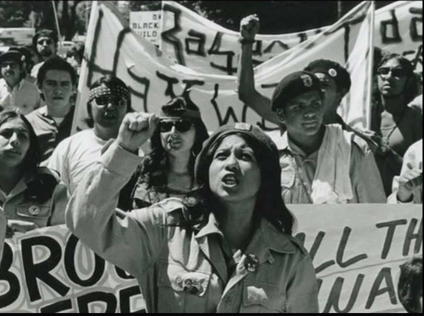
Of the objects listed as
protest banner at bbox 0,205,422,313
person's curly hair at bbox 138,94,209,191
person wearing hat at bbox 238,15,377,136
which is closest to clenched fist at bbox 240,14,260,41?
person wearing hat at bbox 238,15,377,136

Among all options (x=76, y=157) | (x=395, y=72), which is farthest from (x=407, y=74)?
(x=76, y=157)

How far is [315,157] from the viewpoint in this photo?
477 cm

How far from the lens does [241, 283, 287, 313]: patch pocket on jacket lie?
2.99 meters

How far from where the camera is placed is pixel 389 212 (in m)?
4.68

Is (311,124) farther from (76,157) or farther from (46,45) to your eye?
(46,45)

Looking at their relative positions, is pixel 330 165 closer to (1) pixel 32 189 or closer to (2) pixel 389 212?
(2) pixel 389 212

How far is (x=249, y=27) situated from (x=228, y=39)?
180 cm

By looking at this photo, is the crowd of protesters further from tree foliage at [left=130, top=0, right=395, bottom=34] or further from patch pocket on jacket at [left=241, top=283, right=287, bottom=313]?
tree foliage at [left=130, top=0, right=395, bottom=34]

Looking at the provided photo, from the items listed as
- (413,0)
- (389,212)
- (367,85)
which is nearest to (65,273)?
(389,212)

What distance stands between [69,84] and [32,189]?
2.06 metres

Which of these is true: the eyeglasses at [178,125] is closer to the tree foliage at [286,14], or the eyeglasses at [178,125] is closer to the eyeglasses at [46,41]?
the eyeglasses at [46,41]

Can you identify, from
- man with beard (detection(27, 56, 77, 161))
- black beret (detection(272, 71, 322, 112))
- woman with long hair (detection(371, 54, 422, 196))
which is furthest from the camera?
man with beard (detection(27, 56, 77, 161))

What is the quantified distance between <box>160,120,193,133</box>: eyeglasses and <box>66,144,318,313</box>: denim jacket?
75.2 inches

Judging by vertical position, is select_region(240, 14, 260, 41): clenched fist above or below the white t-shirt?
above
